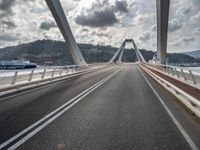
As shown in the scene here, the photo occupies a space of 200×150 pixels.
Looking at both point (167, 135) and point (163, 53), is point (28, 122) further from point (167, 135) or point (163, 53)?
point (163, 53)

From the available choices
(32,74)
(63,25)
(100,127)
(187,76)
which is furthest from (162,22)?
(100,127)

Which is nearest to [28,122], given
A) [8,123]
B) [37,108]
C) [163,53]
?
[8,123]

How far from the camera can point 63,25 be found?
34.9 metres

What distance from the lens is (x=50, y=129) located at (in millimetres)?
7449

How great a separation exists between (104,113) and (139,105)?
225 cm

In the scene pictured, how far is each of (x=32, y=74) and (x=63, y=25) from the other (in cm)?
1364

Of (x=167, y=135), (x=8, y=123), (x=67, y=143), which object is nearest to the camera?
(x=67, y=143)

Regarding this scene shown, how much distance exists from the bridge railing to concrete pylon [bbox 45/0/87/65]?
195 cm

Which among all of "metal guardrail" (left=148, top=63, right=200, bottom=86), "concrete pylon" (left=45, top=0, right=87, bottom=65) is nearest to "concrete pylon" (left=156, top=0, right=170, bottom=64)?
"concrete pylon" (left=45, top=0, right=87, bottom=65)

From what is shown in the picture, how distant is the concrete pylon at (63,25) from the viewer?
3206 centimetres

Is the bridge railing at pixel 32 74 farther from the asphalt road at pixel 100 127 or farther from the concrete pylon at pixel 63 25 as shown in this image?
the asphalt road at pixel 100 127

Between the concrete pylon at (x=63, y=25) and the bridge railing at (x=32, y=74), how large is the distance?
6.39ft

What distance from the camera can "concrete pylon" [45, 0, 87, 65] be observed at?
3206 cm

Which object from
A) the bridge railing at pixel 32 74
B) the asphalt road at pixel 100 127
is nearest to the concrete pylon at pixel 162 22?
the bridge railing at pixel 32 74
